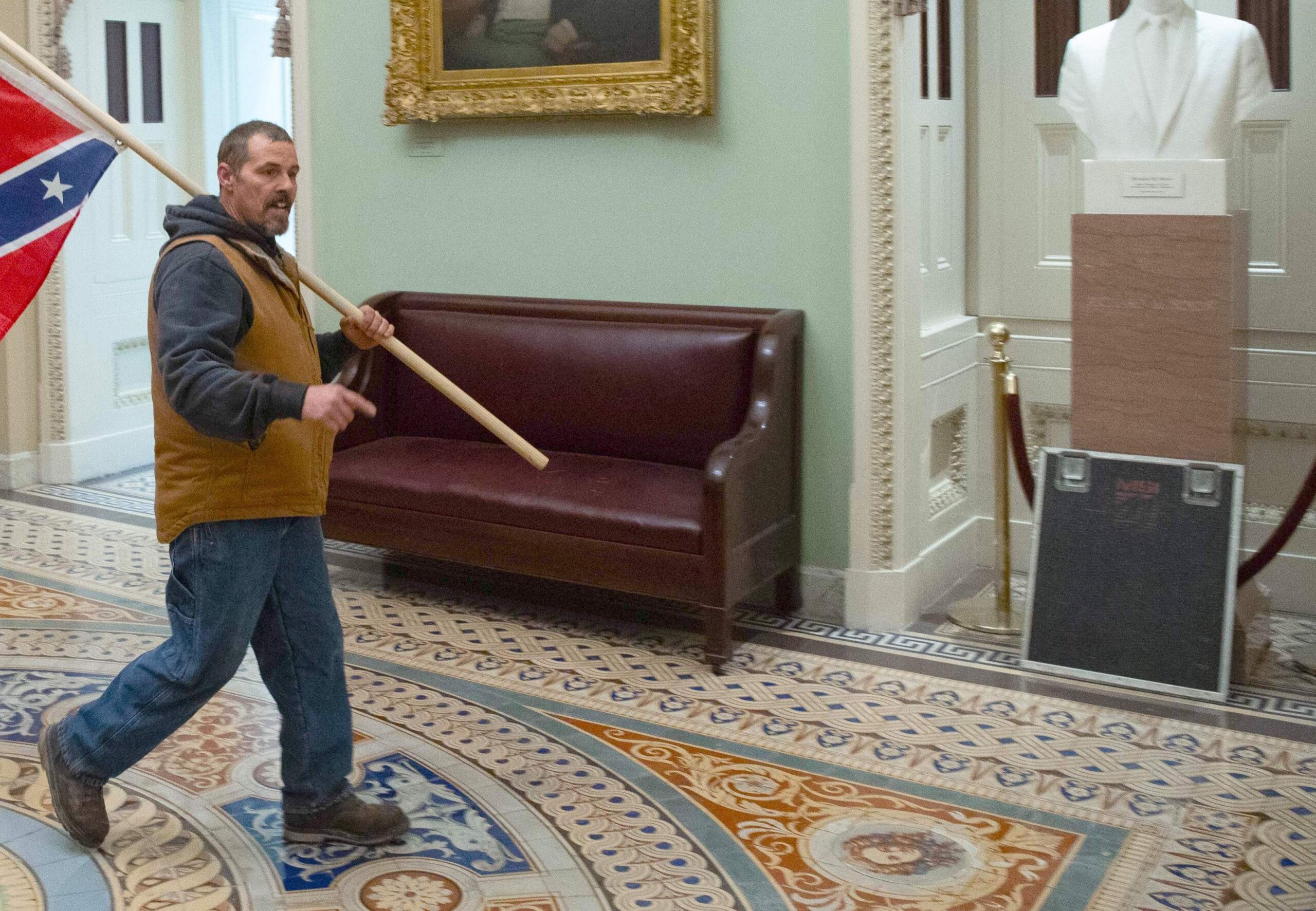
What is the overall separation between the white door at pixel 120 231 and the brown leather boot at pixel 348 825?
4622 mm

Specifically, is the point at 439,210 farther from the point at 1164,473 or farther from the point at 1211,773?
the point at 1211,773

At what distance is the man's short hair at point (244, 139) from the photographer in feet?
10.3

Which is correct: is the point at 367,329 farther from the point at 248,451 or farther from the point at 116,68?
the point at 116,68

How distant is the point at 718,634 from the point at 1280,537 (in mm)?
1790

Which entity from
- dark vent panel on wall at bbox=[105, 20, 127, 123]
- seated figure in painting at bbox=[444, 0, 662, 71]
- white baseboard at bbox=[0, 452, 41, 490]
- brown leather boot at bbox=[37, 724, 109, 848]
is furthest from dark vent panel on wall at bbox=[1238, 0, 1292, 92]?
white baseboard at bbox=[0, 452, 41, 490]

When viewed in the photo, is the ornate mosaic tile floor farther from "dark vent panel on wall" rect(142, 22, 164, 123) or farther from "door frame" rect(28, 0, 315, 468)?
"dark vent panel on wall" rect(142, 22, 164, 123)

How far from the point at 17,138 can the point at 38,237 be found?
23 centimetres

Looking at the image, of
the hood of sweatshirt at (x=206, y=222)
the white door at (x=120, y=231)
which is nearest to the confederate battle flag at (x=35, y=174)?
the hood of sweatshirt at (x=206, y=222)

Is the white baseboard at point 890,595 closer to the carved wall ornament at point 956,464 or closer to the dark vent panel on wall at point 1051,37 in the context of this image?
the carved wall ornament at point 956,464

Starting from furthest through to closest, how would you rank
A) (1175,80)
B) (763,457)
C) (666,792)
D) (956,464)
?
(956,464), (763,457), (1175,80), (666,792)

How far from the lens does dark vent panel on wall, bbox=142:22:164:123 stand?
764cm

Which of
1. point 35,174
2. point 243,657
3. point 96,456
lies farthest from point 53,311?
point 243,657

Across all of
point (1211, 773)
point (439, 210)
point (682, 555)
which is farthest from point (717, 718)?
point (439, 210)

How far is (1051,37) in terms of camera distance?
5469mm
